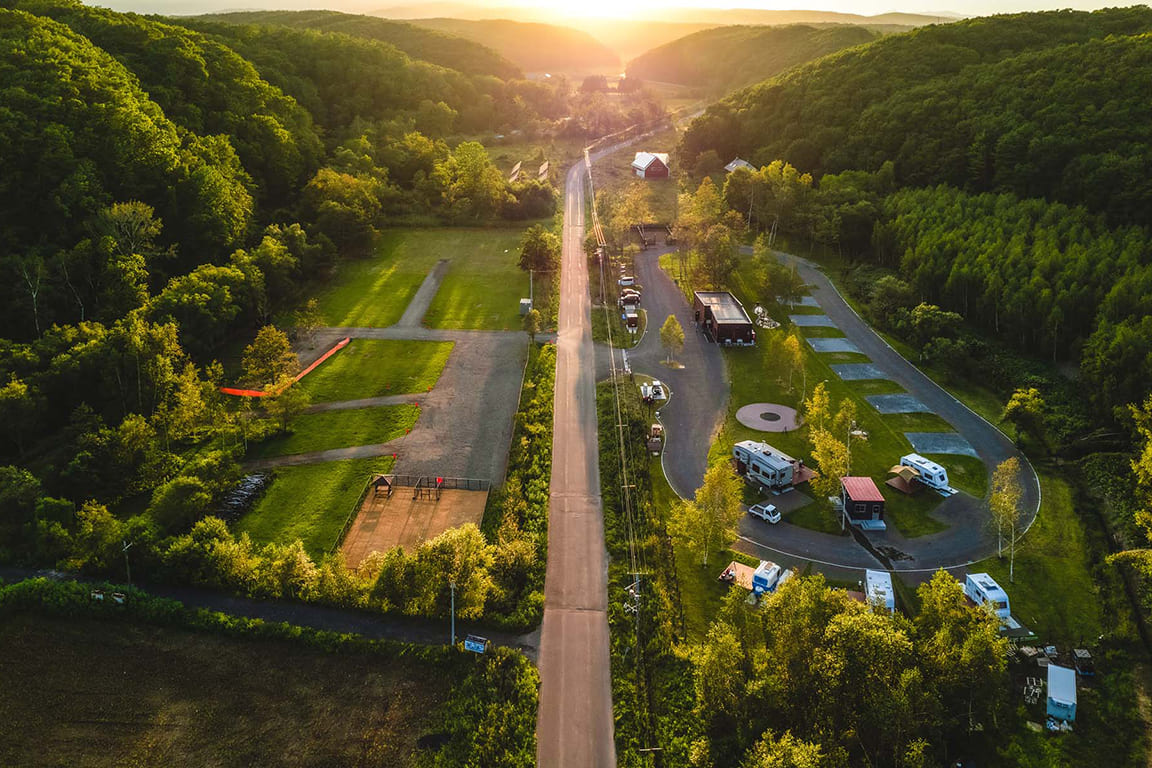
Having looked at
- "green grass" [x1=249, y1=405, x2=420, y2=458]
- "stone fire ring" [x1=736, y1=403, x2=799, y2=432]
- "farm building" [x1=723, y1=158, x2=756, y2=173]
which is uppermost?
"farm building" [x1=723, y1=158, x2=756, y2=173]

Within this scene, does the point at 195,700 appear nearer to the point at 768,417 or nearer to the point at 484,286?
the point at 768,417

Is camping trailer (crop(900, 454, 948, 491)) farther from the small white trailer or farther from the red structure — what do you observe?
the red structure

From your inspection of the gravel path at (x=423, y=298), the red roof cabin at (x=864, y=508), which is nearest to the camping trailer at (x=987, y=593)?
the red roof cabin at (x=864, y=508)

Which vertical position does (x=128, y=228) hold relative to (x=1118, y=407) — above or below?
above

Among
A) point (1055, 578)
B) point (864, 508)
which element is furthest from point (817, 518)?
point (1055, 578)

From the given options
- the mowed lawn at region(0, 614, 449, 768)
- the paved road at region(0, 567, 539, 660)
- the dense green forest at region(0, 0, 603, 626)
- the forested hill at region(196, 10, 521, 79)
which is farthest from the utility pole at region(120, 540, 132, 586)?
the forested hill at region(196, 10, 521, 79)

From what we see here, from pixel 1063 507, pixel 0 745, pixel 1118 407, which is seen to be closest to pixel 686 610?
pixel 1063 507

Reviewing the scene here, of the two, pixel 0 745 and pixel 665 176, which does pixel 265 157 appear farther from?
pixel 0 745
